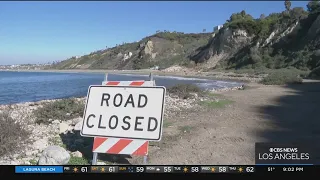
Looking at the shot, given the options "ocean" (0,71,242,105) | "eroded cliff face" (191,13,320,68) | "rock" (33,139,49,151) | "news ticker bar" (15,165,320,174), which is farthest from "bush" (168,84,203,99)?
"eroded cliff face" (191,13,320,68)

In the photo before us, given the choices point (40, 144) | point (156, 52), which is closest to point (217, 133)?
point (40, 144)

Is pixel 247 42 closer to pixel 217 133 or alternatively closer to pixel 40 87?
pixel 40 87

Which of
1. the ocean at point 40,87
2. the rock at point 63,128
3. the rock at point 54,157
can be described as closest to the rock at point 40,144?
the rock at point 63,128

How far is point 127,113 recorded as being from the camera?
364 cm

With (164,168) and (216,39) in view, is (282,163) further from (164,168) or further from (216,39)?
(216,39)

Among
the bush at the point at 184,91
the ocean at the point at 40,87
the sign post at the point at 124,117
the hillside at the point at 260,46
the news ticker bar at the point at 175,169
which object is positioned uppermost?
the hillside at the point at 260,46

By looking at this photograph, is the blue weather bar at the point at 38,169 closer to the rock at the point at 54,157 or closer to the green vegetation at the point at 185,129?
the rock at the point at 54,157

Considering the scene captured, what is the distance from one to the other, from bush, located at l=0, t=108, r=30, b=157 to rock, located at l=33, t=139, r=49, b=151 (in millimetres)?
187

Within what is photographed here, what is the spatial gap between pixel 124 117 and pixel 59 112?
6.03 m

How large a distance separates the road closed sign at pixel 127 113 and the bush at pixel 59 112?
5.46 meters

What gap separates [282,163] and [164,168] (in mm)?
996

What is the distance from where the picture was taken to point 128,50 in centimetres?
9769

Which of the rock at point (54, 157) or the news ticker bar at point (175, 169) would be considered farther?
the rock at point (54, 157)

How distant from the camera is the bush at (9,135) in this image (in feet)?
16.1
